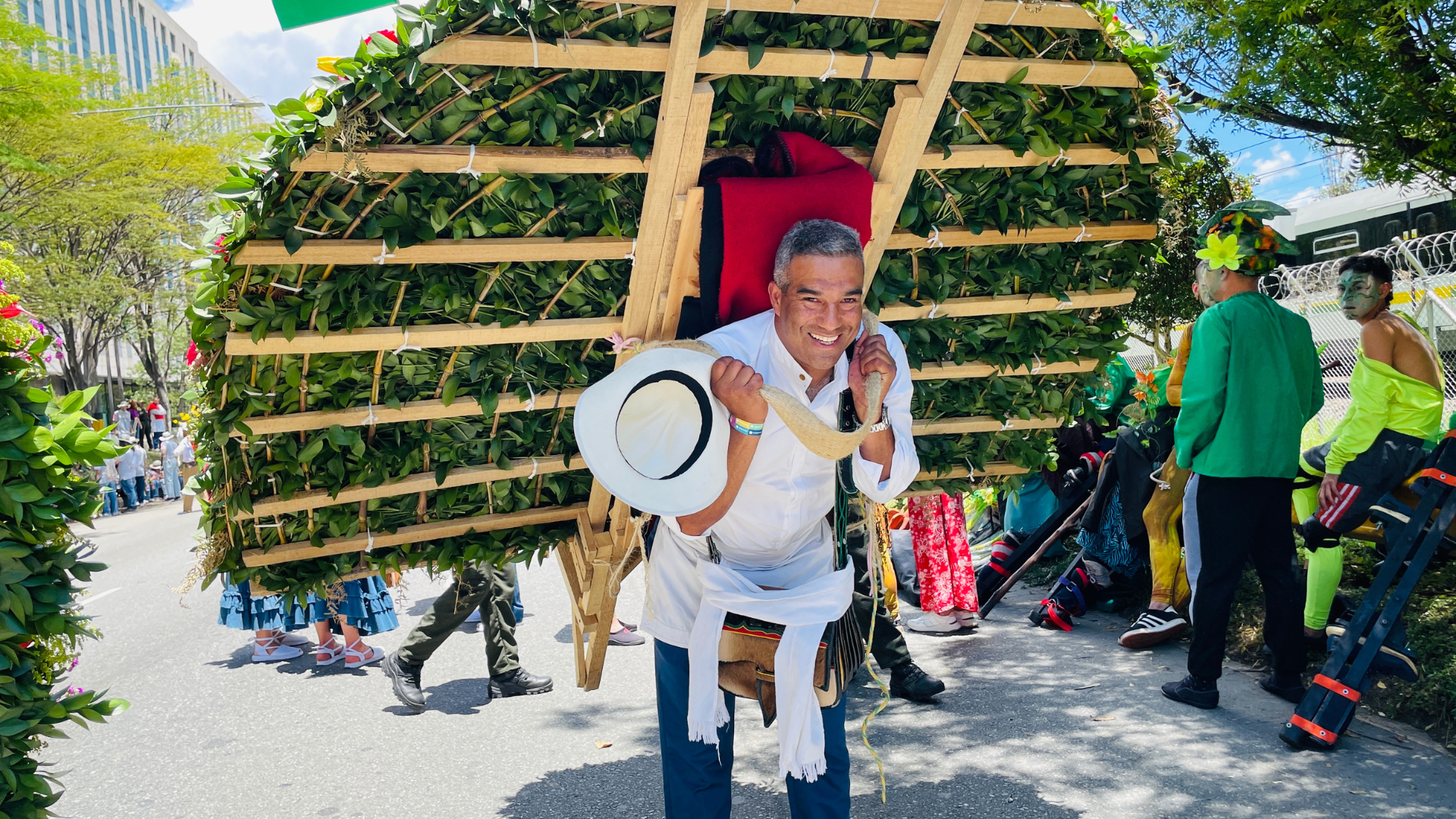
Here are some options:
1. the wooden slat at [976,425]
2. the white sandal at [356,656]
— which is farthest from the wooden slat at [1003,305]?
the white sandal at [356,656]

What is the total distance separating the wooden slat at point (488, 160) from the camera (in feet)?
8.01

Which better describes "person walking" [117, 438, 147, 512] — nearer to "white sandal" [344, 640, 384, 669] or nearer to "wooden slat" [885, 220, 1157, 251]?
"white sandal" [344, 640, 384, 669]

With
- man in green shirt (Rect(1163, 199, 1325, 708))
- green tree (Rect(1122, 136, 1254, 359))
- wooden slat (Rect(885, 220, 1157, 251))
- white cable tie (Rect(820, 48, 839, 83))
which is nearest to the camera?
white cable tie (Rect(820, 48, 839, 83))

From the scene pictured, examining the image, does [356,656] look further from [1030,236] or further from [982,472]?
[1030,236]

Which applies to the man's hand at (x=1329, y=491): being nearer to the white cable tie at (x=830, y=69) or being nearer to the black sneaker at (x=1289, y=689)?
the black sneaker at (x=1289, y=689)

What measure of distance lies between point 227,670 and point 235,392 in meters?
4.21

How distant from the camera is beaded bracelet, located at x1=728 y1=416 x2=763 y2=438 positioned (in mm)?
2524

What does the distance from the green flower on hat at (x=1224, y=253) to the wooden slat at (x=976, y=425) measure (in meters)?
1.21

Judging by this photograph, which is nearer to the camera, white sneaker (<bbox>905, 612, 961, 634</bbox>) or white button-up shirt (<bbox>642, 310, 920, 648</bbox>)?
white button-up shirt (<bbox>642, 310, 920, 648</bbox>)

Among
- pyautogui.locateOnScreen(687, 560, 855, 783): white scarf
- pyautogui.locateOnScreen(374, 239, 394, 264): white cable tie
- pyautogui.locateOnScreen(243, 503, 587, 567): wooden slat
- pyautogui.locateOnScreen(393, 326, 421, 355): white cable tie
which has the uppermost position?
pyautogui.locateOnScreen(374, 239, 394, 264): white cable tie

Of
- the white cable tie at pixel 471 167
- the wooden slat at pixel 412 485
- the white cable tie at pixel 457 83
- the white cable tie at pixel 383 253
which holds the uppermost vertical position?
the white cable tie at pixel 457 83

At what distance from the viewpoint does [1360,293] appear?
4512 millimetres

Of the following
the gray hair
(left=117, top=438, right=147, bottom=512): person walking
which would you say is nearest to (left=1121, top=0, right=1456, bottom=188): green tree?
the gray hair

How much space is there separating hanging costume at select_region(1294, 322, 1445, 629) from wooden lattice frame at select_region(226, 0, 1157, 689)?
200 centimetres
